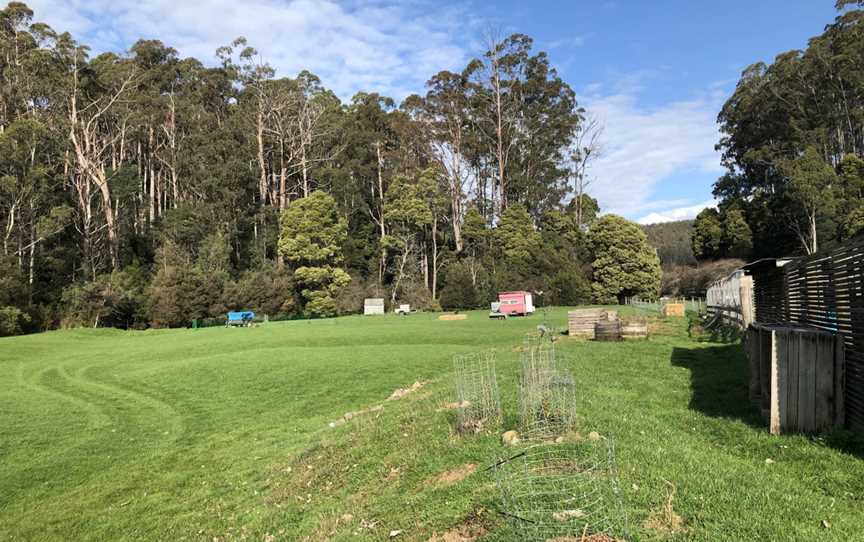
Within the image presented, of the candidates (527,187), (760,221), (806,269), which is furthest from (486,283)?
(806,269)

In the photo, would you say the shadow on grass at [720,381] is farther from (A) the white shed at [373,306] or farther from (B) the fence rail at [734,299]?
(A) the white shed at [373,306]

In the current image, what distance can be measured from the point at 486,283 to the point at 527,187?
16.8 metres

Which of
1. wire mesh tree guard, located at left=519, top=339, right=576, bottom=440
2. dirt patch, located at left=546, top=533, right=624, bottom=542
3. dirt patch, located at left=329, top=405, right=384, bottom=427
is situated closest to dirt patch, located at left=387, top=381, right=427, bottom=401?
dirt patch, located at left=329, top=405, right=384, bottom=427

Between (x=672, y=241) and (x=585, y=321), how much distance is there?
270ft

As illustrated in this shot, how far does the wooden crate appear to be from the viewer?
233 inches

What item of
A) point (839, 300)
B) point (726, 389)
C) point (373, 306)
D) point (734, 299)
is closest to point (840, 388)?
point (839, 300)

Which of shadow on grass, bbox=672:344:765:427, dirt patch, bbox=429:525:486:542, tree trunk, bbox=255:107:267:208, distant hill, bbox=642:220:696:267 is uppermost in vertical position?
tree trunk, bbox=255:107:267:208

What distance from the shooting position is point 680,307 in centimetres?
3019

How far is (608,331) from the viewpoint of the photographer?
18.0m

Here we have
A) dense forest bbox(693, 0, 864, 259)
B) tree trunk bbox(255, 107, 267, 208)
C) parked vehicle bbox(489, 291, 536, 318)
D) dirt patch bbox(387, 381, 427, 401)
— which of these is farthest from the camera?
tree trunk bbox(255, 107, 267, 208)

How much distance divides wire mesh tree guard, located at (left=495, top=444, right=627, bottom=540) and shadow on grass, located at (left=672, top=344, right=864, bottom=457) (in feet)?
8.44

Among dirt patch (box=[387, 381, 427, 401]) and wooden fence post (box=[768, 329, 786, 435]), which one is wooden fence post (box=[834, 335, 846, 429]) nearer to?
wooden fence post (box=[768, 329, 786, 435])

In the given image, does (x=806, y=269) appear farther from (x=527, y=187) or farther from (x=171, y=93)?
(x=171, y=93)

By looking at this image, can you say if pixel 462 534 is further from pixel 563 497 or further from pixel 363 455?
pixel 363 455
